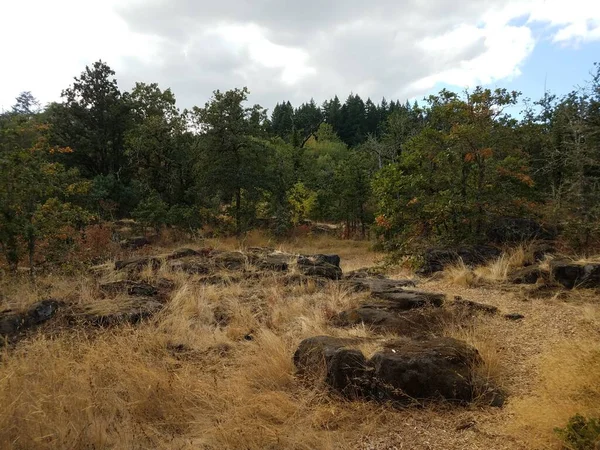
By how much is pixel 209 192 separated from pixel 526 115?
16.4 m

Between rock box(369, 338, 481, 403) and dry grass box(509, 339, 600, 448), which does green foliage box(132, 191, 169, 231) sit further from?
dry grass box(509, 339, 600, 448)

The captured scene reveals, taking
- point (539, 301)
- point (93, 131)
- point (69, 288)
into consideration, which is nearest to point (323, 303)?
point (539, 301)

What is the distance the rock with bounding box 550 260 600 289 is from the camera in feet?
20.4

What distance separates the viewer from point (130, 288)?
22.3ft

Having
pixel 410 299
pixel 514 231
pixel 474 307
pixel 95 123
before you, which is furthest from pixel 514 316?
pixel 95 123

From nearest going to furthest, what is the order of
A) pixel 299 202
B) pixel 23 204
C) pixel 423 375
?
pixel 423 375, pixel 23 204, pixel 299 202

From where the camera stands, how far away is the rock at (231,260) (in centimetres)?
929

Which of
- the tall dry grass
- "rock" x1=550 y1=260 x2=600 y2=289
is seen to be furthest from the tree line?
the tall dry grass

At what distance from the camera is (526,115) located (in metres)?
22.0

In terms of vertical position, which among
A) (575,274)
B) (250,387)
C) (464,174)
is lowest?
(250,387)

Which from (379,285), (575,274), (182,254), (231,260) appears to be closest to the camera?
(575,274)

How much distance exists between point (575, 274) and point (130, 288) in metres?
6.79

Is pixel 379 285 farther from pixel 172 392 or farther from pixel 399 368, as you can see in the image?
pixel 172 392

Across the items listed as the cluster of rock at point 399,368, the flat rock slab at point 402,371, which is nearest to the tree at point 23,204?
the cluster of rock at point 399,368
